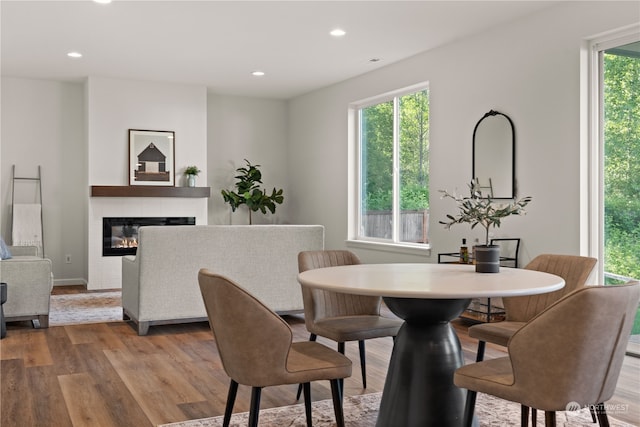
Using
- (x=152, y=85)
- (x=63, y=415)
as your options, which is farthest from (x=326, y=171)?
(x=63, y=415)

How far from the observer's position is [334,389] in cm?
240

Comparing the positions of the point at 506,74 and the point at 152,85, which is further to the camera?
the point at 152,85

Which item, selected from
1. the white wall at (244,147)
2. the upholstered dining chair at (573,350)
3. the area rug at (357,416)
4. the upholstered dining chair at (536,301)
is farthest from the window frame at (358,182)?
the upholstered dining chair at (573,350)

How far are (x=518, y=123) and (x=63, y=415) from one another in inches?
156

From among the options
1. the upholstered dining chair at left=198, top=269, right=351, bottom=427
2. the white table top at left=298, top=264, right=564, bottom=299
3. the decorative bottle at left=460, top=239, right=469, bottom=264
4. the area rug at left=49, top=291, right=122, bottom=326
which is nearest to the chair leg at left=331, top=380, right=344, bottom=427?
the upholstered dining chair at left=198, top=269, right=351, bottom=427

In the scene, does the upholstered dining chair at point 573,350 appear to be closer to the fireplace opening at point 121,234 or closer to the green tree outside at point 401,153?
the green tree outside at point 401,153

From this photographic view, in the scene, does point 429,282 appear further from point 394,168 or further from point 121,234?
point 121,234

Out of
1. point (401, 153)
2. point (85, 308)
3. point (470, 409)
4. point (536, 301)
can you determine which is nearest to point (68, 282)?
point (85, 308)

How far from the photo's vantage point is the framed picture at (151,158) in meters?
7.88

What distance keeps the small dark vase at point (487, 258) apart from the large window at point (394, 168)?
143 inches

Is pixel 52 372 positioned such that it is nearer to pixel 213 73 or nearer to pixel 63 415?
pixel 63 415

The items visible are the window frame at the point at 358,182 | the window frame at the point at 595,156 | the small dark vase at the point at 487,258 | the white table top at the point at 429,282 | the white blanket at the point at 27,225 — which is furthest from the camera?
the white blanket at the point at 27,225

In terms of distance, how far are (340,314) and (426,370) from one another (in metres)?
0.87

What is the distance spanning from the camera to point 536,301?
316 cm
